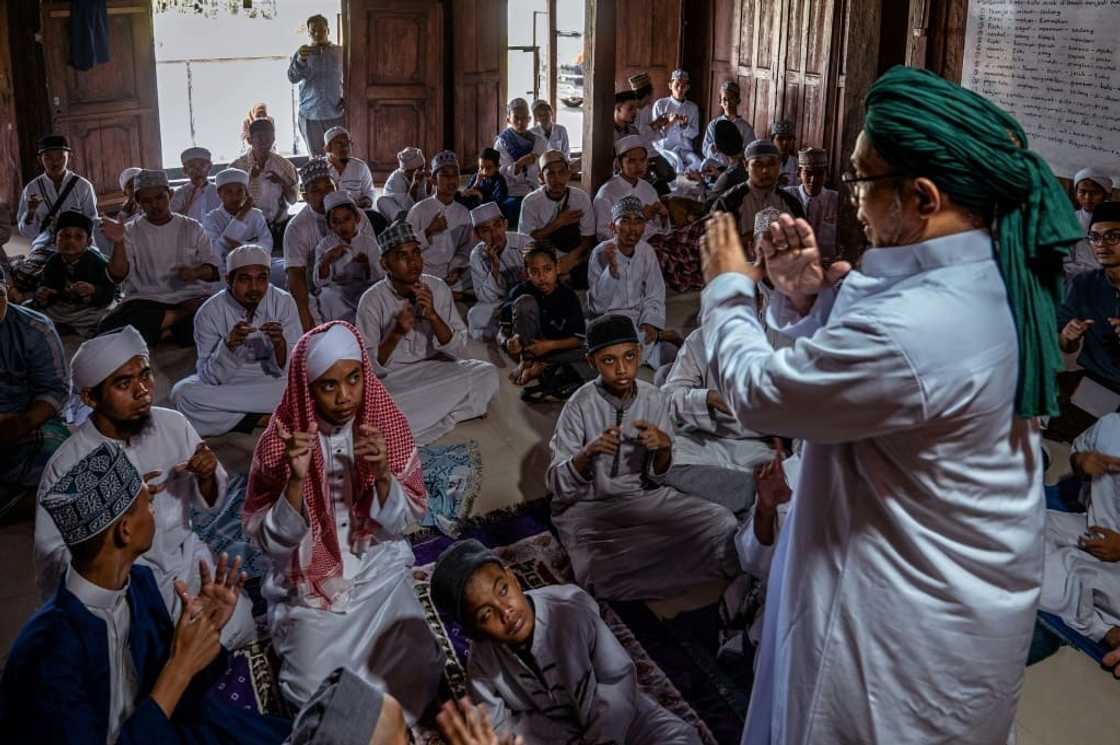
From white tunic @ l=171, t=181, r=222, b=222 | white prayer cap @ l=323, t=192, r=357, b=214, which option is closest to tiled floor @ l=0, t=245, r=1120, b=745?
white prayer cap @ l=323, t=192, r=357, b=214

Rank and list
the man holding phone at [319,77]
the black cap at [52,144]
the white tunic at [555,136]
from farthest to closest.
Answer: the man holding phone at [319,77], the white tunic at [555,136], the black cap at [52,144]

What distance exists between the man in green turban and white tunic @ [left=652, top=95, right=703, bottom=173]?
10.1 metres

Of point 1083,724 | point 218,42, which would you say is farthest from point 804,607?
point 218,42

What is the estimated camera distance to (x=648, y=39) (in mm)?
12828

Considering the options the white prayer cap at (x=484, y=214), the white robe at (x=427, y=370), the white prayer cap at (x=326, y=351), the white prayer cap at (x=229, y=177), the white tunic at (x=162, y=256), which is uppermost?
the white prayer cap at (x=229, y=177)

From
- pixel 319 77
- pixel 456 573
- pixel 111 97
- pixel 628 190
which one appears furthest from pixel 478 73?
pixel 456 573

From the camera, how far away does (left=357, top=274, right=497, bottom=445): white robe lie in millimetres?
5836

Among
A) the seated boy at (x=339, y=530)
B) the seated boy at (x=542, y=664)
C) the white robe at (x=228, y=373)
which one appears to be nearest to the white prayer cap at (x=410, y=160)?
the white robe at (x=228, y=373)

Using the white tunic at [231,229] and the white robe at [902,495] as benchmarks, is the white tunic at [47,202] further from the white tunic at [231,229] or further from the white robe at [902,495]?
the white robe at [902,495]

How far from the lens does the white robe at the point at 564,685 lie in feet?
10.4

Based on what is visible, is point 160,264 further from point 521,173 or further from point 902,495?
point 902,495

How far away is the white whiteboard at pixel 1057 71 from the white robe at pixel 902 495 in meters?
5.66

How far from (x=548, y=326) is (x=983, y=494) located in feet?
15.8

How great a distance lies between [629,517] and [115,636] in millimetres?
2243
